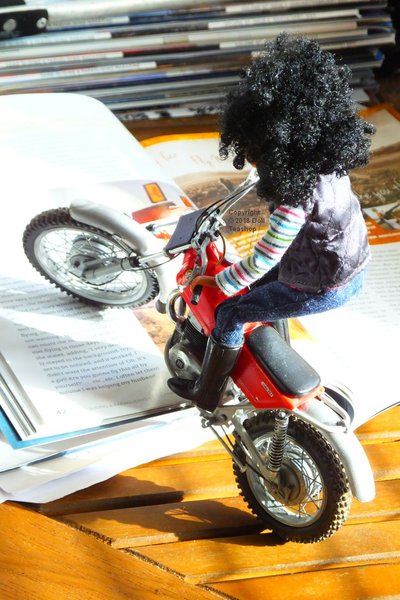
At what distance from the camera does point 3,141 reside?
37.1 inches

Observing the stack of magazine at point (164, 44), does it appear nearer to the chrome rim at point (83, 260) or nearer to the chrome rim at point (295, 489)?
the chrome rim at point (83, 260)

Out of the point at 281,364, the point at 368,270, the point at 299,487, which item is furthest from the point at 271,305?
the point at 368,270

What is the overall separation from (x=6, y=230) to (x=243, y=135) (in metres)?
0.37

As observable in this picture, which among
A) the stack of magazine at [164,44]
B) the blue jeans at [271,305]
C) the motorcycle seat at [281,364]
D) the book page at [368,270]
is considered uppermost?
the stack of magazine at [164,44]

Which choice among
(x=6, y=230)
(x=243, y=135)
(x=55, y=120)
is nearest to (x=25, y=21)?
(x=55, y=120)

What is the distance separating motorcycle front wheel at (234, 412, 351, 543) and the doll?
8 cm

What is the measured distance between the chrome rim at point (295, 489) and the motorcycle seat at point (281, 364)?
0.06 m

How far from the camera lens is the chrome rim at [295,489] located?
0.66 m

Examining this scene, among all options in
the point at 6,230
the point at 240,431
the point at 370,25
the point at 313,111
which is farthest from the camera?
the point at 370,25

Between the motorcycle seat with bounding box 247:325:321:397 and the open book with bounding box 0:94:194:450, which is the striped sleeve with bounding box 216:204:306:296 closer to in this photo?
the motorcycle seat with bounding box 247:325:321:397

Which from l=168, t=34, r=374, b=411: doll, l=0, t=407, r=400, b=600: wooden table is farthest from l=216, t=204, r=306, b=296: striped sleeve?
l=0, t=407, r=400, b=600: wooden table

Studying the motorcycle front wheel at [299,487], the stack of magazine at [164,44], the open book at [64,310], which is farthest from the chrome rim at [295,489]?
the stack of magazine at [164,44]

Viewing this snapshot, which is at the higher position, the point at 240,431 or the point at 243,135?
the point at 243,135

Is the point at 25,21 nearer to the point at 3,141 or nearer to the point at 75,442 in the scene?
the point at 3,141
